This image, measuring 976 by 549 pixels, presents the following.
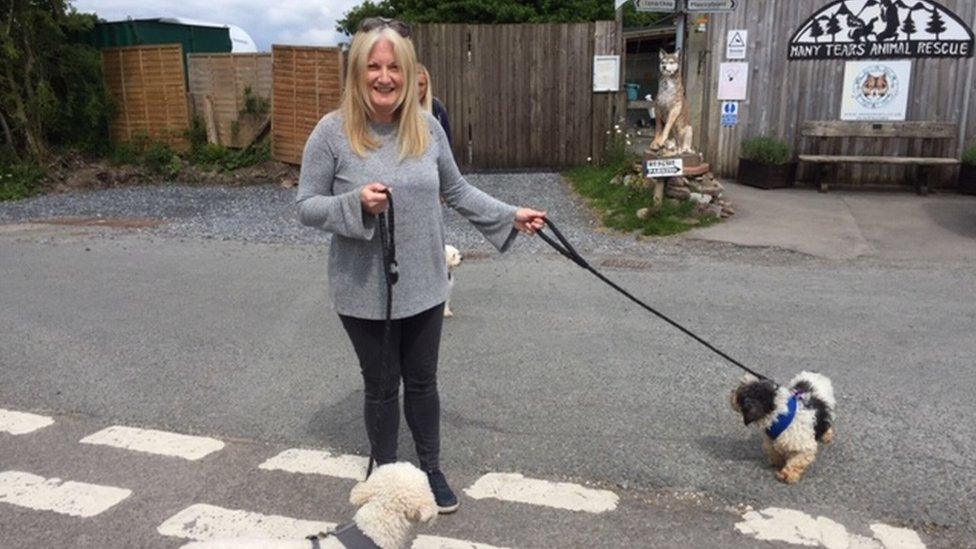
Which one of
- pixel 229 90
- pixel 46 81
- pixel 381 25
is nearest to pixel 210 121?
pixel 229 90


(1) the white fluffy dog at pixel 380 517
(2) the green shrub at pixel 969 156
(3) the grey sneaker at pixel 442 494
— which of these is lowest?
(3) the grey sneaker at pixel 442 494

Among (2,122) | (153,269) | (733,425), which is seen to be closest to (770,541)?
(733,425)

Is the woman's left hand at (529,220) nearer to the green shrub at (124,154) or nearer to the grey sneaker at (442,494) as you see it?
the grey sneaker at (442,494)

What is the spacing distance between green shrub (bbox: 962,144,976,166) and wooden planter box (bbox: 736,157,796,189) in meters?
2.24

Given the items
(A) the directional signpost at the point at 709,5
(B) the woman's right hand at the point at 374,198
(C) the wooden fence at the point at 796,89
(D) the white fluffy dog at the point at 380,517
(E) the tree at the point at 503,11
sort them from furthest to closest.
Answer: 1. (E) the tree at the point at 503,11
2. (C) the wooden fence at the point at 796,89
3. (A) the directional signpost at the point at 709,5
4. (B) the woman's right hand at the point at 374,198
5. (D) the white fluffy dog at the point at 380,517

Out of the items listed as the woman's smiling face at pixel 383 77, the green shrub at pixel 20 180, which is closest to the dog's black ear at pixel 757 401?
the woman's smiling face at pixel 383 77

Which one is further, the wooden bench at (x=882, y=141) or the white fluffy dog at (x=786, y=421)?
the wooden bench at (x=882, y=141)

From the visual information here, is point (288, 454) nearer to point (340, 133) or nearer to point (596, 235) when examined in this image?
point (340, 133)

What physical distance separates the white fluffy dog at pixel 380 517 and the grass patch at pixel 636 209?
699cm

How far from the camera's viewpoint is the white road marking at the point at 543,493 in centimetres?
339

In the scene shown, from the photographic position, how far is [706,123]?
12062 millimetres

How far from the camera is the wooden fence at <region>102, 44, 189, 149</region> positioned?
15.1 m

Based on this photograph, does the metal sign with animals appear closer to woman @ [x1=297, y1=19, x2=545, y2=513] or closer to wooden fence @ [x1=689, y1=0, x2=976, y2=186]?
wooden fence @ [x1=689, y1=0, x2=976, y2=186]

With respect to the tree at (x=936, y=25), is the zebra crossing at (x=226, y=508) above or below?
below
